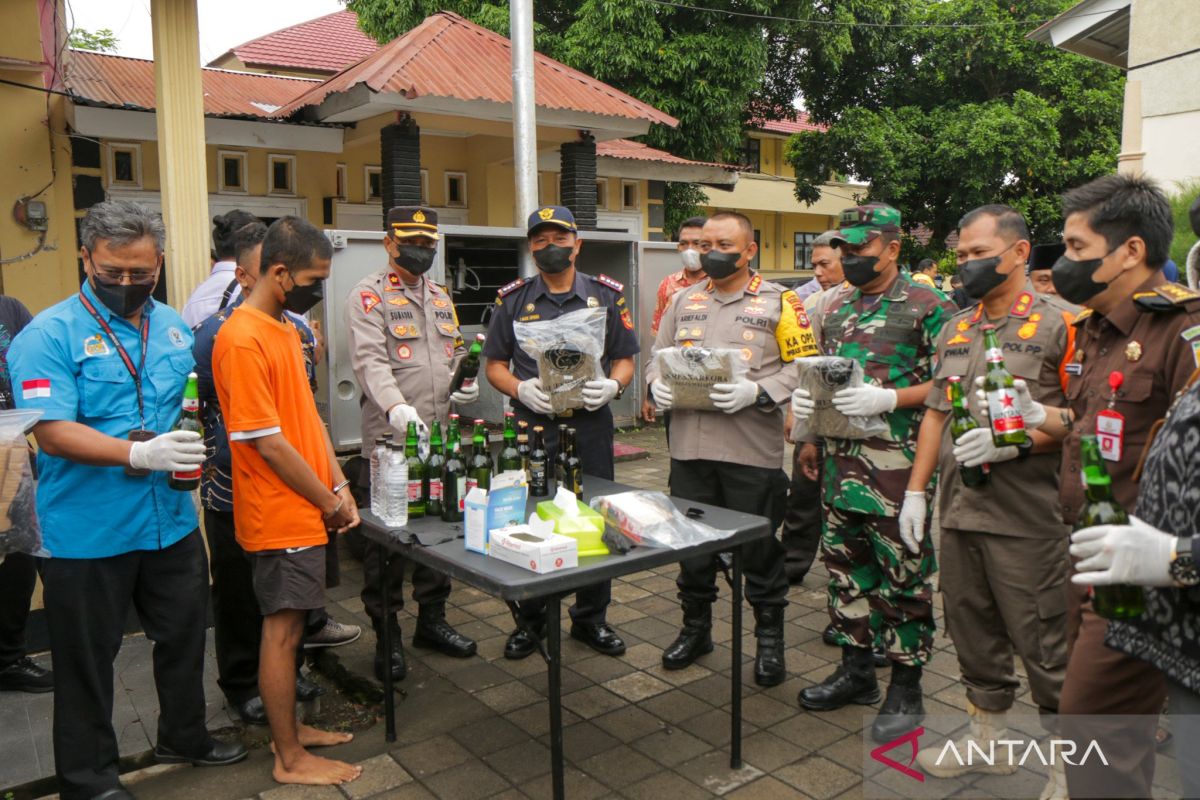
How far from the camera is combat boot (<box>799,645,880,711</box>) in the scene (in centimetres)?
371

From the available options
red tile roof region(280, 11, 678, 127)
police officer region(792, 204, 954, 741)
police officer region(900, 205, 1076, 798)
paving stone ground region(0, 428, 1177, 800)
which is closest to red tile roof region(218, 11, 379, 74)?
red tile roof region(280, 11, 678, 127)

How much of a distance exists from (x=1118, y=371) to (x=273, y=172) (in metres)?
9.54

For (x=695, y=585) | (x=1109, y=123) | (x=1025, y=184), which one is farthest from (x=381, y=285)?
(x=1109, y=123)

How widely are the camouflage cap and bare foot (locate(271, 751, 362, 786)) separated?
9.35 ft

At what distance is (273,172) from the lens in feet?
32.9

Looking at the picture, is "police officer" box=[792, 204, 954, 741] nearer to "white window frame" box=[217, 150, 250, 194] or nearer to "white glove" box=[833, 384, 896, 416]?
"white glove" box=[833, 384, 896, 416]

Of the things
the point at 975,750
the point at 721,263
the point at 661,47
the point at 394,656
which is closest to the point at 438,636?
the point at 394,656

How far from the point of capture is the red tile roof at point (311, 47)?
15664mm

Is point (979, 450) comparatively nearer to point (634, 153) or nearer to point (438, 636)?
point (438, 636)

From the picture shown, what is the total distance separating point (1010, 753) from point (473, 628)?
266cm

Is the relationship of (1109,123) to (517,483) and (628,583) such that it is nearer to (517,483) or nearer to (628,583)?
(628,583)

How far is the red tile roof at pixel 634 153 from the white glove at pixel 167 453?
396 inches

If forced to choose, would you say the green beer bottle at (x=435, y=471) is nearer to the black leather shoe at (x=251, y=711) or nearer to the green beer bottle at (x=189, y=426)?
the green beer bottle at (x=189, y=426)

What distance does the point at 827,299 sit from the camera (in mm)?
4637
